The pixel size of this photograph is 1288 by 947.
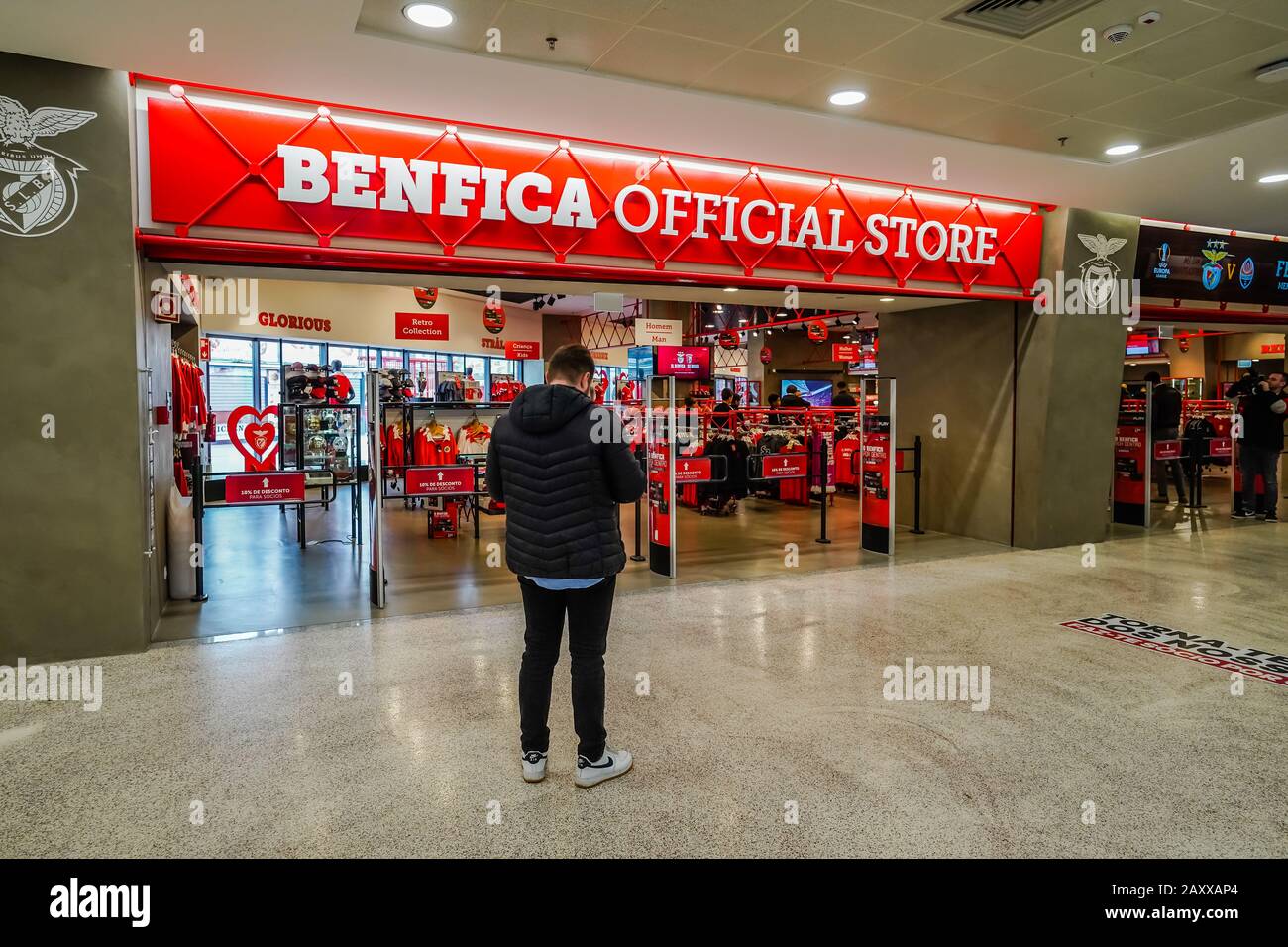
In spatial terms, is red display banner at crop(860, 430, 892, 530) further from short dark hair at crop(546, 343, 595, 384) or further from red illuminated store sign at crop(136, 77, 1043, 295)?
short dark hair at crop(546, 343, 595, 384)

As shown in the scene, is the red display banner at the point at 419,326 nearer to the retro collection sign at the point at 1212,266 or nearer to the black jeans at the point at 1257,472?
the retro collection sign at the point at 1212,266

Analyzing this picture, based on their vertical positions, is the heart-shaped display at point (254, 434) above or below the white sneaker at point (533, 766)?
above

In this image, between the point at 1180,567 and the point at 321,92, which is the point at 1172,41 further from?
the point at 321,92

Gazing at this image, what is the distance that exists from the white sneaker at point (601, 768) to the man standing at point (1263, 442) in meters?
9.44

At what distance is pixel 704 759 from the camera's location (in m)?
3.15

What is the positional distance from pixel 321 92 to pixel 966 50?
151 inches

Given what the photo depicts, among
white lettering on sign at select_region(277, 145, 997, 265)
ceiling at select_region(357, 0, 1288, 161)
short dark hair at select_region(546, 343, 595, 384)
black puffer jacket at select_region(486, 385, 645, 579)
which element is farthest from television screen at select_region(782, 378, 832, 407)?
black puffer jacket at select_region(486, 385, 645, 579)

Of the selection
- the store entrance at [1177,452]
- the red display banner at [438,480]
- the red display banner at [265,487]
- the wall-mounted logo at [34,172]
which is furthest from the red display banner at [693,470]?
the store entrance at [1177,452]

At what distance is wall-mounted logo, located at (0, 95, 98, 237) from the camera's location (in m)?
4.16

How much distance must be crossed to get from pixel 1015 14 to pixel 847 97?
1.18 meters

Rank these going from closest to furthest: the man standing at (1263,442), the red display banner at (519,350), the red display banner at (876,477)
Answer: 1. the red display banner at (876,477)
2. the man standing at (1263,442)
3. the red display banner at (519,350)

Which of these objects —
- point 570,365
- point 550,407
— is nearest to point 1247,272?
point 570,365

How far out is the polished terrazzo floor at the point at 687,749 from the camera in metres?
2.60
